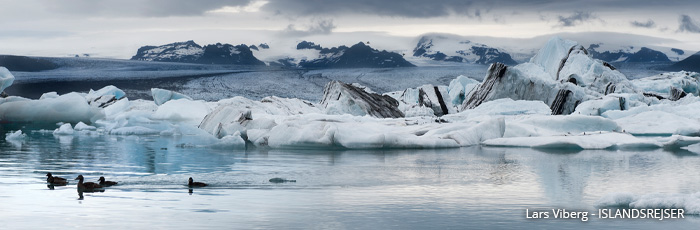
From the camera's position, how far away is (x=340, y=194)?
11.9 m

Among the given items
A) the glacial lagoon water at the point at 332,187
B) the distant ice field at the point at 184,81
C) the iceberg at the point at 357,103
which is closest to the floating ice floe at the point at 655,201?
the glacial lagoon water at the point at 332,187

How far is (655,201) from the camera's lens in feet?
33.3

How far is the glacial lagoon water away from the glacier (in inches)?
46.2

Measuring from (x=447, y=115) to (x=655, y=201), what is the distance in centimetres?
2002

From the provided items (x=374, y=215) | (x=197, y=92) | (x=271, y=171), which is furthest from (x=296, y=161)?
(x=197, y=92)

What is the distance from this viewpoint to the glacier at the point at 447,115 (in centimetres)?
2189

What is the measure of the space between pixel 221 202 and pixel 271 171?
4477 mm

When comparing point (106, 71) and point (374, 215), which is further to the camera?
point (106, 71)

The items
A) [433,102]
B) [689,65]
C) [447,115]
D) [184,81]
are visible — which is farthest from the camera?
[689,65]

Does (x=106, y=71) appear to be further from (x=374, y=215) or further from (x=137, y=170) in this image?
(x=374, y=215)

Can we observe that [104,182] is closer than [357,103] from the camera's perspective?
Yes

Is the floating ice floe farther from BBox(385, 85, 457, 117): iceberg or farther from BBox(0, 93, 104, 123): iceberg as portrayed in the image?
BBox(0, 93, 104, 123): iceberg

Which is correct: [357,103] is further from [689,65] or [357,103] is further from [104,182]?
[689,65]

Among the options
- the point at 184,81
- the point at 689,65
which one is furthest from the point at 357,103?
the point at 689,65
